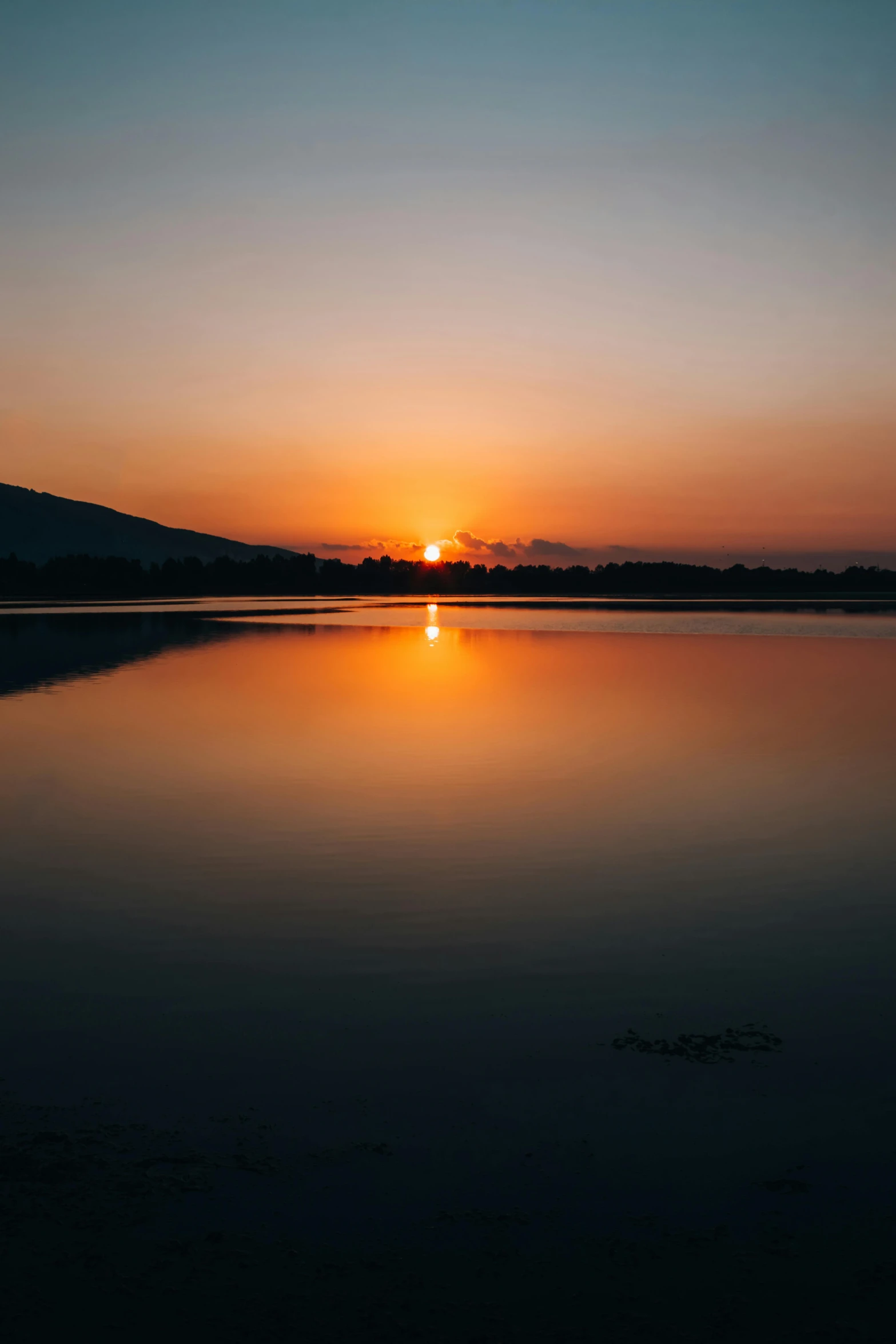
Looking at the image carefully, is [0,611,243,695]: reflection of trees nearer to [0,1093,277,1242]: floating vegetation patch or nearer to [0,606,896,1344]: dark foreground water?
[0,606,896,1344]: dark foreground water

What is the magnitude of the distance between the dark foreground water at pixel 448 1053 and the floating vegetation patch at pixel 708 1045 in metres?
0.04

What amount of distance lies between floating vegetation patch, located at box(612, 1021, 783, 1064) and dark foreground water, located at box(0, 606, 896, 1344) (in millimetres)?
43

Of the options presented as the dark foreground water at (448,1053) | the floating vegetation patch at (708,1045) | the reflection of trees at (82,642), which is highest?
the reflection of trees at (82,642)

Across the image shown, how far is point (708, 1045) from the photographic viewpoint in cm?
877

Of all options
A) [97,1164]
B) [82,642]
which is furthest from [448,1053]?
[82,642]

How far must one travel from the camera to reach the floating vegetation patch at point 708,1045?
28.1ft

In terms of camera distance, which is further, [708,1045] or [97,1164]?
[708,1045]

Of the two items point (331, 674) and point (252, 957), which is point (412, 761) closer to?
point (252, 957)

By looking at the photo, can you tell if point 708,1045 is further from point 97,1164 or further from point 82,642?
point 82,642

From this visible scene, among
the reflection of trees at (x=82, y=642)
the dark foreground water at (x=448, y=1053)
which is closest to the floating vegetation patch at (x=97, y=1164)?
the dark foreground water at (x=448, y=1053)

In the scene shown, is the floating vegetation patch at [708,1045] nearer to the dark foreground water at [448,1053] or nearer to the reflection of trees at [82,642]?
the dark foreground water at [448,1053]

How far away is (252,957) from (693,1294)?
→ 20.5 ft

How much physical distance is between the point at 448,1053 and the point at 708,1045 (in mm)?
2335

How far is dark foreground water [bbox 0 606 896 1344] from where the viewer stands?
19.4ft
